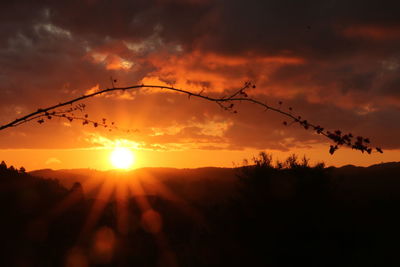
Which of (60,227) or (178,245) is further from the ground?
(60,227)

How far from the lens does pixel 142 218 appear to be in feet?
98.6

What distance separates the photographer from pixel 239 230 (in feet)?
63.5

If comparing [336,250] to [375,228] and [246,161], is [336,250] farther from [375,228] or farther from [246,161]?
[246,161]

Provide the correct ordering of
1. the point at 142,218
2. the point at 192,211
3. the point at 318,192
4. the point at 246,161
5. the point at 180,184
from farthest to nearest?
the point at 180,184
the point at 192,211
the point at 142,218
the point at 246,161
the point at 318,192

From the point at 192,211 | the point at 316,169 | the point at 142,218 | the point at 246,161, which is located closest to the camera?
the point at 316,169

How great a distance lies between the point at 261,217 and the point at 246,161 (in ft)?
20.1

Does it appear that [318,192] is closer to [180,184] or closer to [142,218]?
[142,218]

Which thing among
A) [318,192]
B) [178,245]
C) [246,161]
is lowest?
[178,245]

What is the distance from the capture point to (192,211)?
1377 inches

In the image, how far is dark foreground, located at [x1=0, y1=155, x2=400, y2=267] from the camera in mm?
17047

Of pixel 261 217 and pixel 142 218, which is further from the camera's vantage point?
pixel 142 218

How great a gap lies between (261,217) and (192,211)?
54.1ft

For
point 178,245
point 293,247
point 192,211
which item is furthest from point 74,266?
point 192,211

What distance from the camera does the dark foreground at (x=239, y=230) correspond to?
17.0 metres
